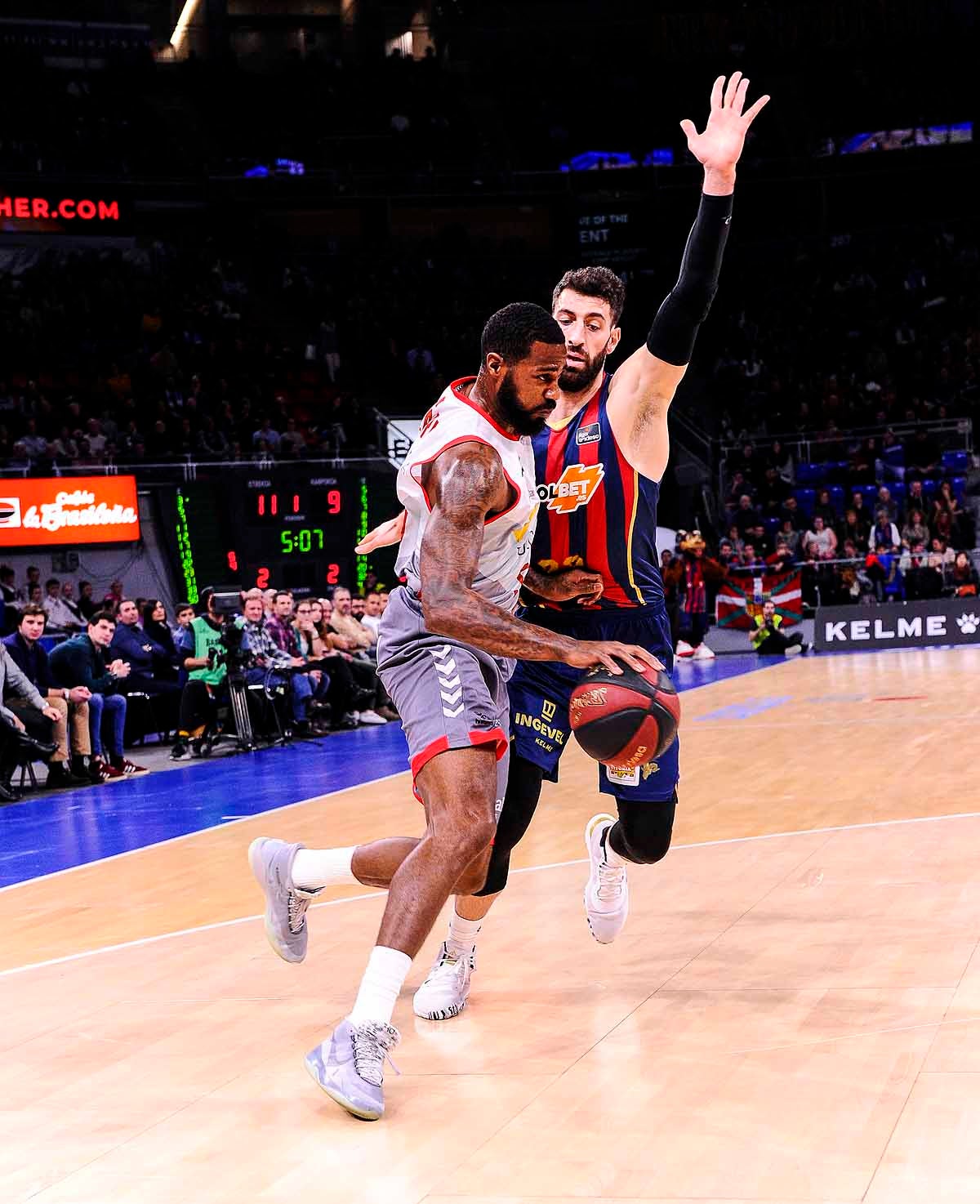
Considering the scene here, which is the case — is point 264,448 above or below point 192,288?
below

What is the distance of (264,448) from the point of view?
72.3 ft

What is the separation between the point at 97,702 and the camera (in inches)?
432

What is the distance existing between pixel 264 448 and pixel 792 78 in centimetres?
1706

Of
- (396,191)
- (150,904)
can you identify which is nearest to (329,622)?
(150,904)

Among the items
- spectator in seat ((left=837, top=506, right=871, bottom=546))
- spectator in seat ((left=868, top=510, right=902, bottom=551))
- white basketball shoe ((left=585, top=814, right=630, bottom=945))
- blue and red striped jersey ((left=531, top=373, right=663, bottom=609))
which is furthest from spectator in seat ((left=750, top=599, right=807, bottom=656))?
blue and red striped jersey ((left=531, top=373, right=663, bottom=609))

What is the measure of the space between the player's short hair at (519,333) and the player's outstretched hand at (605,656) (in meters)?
0.79

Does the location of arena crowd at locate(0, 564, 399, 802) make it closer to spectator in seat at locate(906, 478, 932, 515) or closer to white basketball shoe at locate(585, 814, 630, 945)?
white basketball shoe at locate(585, 814, 630, 945)

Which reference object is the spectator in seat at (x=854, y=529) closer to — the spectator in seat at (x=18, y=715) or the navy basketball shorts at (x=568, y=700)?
the spectator in seat at (x=18, y=715)

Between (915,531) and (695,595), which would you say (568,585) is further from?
(915,531)

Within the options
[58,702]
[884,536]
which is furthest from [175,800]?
[884,536]

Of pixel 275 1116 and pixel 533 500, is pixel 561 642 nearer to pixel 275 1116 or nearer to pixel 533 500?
pixel 533 500

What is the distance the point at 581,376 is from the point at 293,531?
15357mm

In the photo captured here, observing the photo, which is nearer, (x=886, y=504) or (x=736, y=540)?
(x=886, y=504)

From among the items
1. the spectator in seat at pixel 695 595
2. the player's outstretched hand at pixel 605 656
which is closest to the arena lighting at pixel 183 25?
the spectator in seat at pixel 695 595
